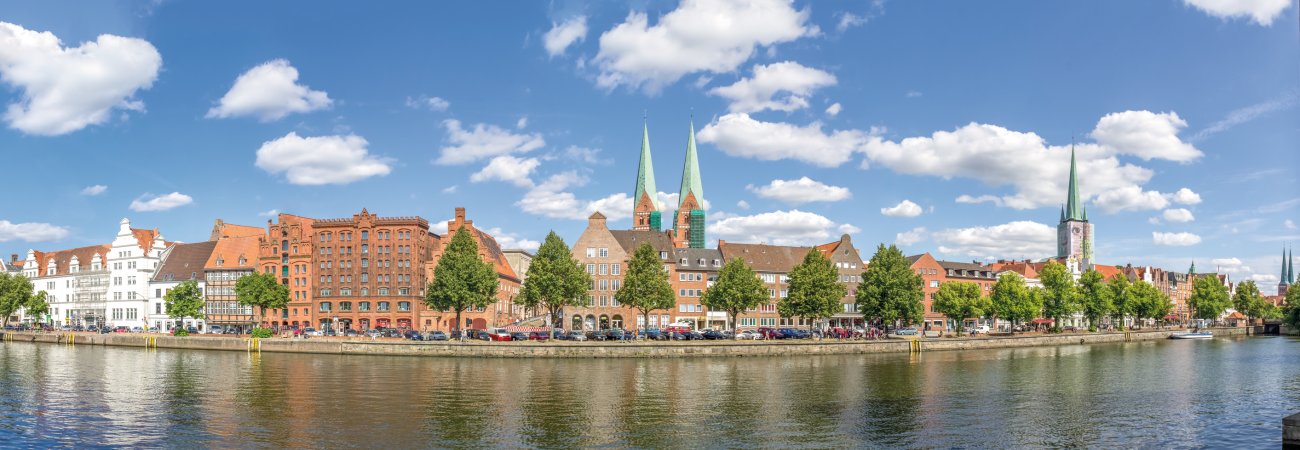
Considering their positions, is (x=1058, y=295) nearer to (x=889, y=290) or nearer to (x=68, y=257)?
(x=889, y=290)

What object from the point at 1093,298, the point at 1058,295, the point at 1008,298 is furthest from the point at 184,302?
the point at 1093,298

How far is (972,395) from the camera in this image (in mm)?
62344

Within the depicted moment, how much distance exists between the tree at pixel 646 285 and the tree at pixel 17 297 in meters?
108

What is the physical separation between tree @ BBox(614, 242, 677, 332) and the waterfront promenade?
41.9 feet

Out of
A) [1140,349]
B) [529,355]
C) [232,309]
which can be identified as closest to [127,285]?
[232,309]

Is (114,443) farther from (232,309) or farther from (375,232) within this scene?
(232,309)

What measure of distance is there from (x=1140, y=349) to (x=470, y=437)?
111 metres

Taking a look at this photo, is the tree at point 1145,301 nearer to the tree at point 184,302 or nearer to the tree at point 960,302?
the tree at point 960,302

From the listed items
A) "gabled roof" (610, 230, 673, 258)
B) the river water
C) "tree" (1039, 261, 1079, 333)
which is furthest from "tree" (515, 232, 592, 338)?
"tree" (1039, 261, 1079, 333)

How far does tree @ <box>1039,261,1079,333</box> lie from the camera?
14525 centimetres

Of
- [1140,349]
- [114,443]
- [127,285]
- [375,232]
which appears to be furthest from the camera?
[127,285]

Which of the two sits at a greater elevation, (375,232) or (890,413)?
(375,232)

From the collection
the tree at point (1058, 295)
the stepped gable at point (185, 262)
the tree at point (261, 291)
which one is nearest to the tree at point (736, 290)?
the tree at point (1058, 295)

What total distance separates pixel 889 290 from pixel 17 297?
144551 mm
